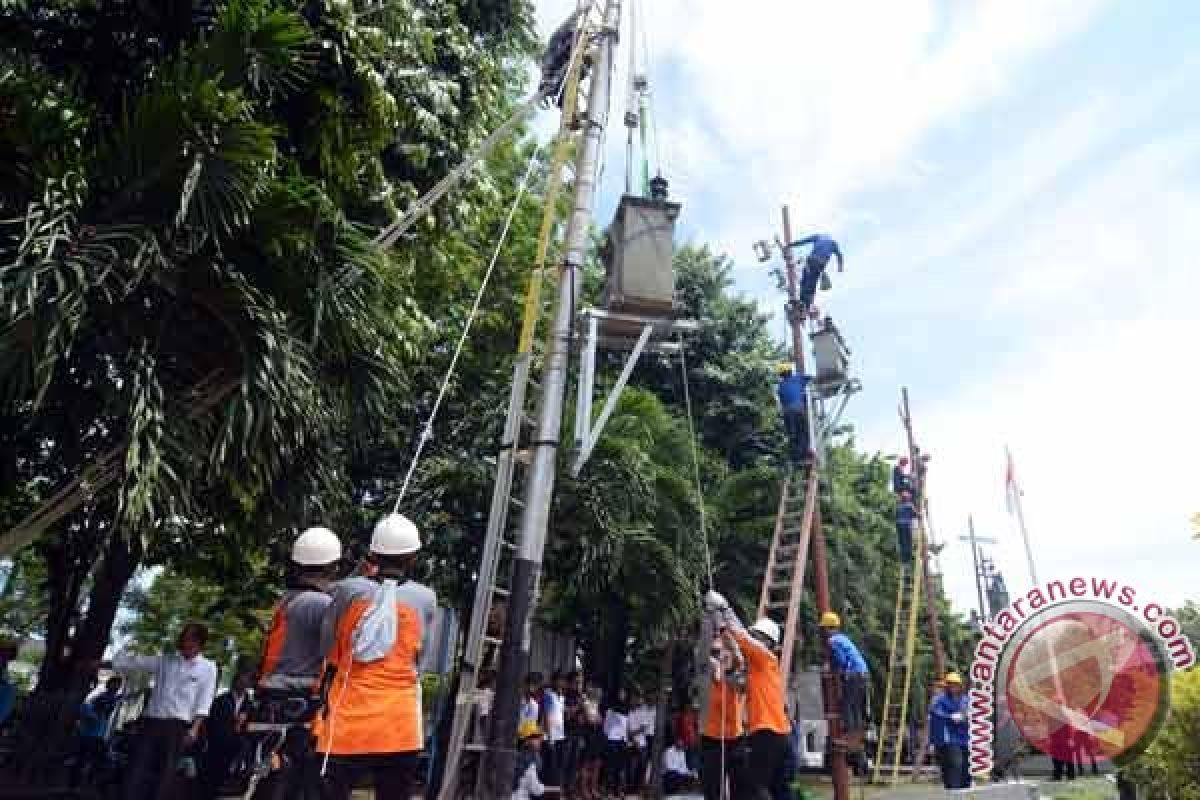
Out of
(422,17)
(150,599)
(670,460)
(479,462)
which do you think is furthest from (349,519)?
(150,599)

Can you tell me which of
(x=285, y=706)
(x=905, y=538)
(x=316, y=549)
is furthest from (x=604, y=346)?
(x=905, y=538)

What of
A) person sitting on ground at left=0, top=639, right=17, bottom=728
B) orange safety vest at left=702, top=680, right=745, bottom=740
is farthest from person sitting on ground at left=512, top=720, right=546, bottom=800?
person sitting on ground at left=0, top=639, right=17, bottom=728

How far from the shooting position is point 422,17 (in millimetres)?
9086

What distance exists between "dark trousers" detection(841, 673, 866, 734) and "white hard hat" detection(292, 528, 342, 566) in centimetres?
720

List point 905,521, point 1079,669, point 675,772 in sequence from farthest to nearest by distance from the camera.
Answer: point 905,521, point 675,772, point 1079,669

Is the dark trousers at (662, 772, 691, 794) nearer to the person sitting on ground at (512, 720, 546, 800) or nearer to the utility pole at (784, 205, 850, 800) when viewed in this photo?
the utility pole at (784, 205, 850, 800)

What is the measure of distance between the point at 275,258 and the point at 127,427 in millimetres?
1540

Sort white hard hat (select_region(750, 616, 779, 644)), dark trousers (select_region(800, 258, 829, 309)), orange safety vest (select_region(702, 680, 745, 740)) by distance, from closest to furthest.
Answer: orange safety vest (select_region(702, 680, 745, 740)), white hard hat (select_region(750, 616, 779, 644)), dark trousers (select_region(800, 258, 829, 309))

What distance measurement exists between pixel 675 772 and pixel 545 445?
9.31 metres

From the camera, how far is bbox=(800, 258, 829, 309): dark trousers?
13.8 metres

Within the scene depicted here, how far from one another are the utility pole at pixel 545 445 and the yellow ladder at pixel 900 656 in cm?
1185

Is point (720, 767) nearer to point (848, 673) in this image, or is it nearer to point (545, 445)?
point (545, 445)

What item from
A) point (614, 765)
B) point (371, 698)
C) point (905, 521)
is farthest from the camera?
point (905, 521)

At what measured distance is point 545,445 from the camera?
7.05 meters
